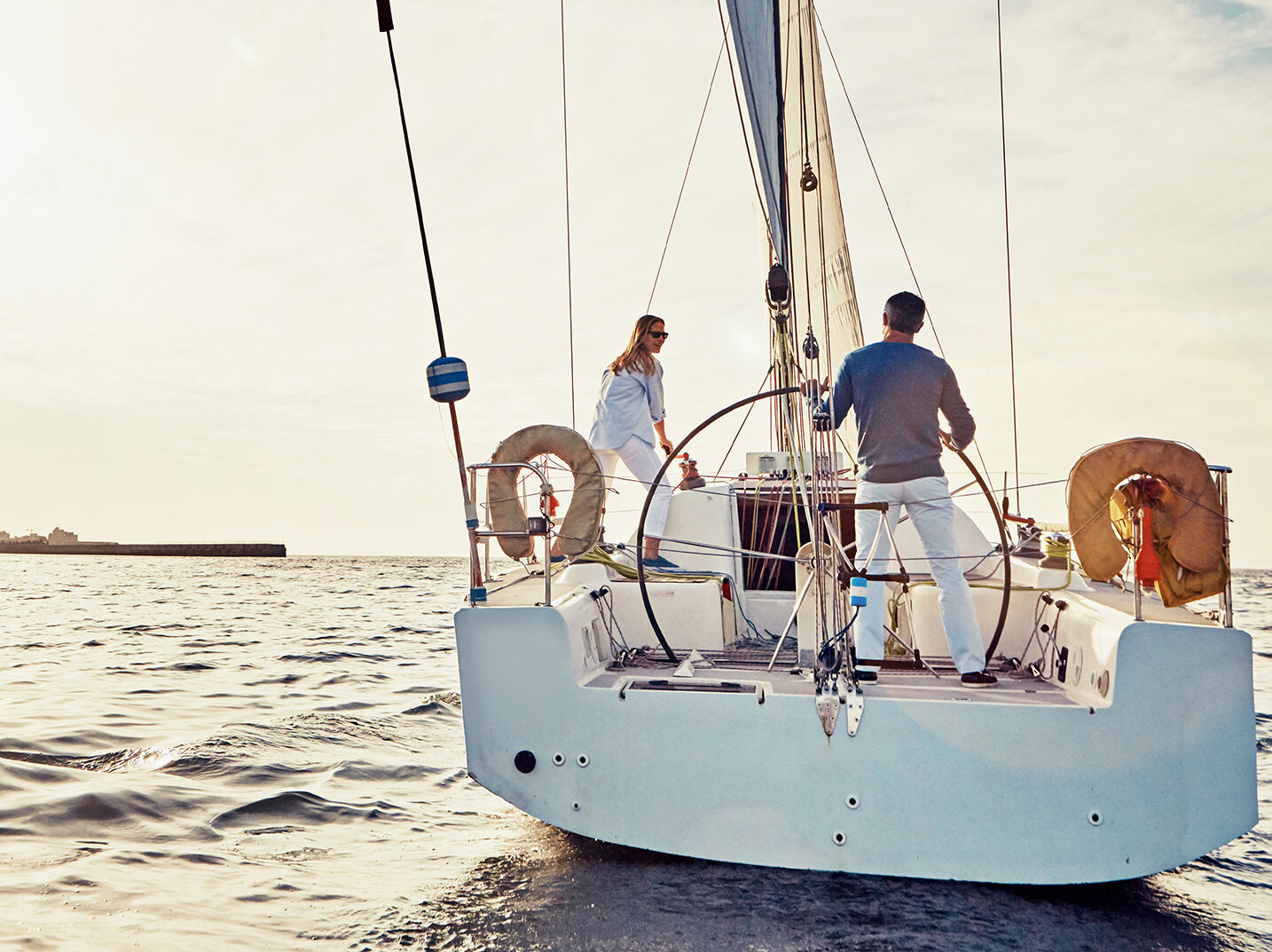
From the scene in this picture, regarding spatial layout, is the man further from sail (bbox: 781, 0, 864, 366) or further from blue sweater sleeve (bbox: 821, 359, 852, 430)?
sail (bbox: 781, 0, 864, 366)

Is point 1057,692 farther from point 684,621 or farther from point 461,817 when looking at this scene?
point 461,817

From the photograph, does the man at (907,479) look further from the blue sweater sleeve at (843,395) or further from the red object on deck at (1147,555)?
the red object on deck at (1147,555)

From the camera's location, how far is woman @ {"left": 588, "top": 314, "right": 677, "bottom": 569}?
5.78m

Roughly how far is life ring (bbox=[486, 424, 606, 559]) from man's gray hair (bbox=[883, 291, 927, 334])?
5.58 feet

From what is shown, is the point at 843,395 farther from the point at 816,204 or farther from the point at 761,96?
the point at 816,204

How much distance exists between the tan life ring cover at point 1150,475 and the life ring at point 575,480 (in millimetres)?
2344

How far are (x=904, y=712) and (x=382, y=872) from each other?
2.33 meters

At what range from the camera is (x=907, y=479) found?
13.7ft

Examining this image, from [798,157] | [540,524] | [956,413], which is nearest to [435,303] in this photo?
[540,524]

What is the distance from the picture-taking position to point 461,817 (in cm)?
501

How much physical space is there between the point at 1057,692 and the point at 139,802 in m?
4.62

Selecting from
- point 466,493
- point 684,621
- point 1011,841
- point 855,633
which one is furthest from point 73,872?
point 1011,841

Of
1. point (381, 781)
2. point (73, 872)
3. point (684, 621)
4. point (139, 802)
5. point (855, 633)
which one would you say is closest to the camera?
point (73, 872)

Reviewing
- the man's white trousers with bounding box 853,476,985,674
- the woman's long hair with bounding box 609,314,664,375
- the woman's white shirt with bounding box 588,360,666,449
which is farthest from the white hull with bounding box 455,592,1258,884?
the woman's long hair with bounding box 609,314,664,375
